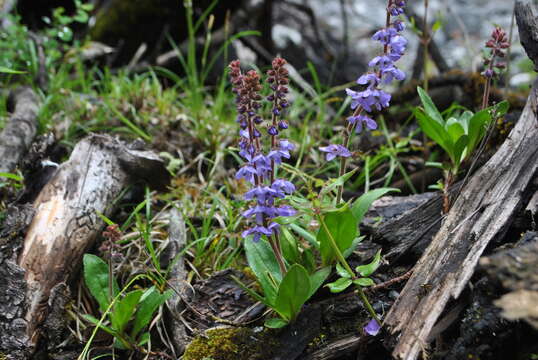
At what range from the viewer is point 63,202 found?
2910 millimetres

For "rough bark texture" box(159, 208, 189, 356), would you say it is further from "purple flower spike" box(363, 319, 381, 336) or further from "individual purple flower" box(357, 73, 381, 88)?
"individual purple flower" box(357, 73, 381, 88)

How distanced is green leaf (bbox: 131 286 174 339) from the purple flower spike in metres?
0.94

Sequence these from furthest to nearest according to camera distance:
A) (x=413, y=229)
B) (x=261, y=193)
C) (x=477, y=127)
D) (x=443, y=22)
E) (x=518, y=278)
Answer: (x=443, y=22) < (x=477, y=127) < (x=413, y=229) < (x=261, y=193) < (x=518, y=278)

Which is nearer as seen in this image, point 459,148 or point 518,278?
point 518,278

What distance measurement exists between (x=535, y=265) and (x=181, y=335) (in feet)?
5.37

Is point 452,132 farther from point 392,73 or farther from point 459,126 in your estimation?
point 392,73

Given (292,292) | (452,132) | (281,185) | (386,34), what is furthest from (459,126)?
(292,292)

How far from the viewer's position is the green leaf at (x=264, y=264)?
220cm

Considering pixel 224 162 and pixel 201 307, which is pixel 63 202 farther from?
pixel 224 162

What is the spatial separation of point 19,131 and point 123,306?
1.79 meters

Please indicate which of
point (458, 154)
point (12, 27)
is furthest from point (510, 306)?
point (12, 27)

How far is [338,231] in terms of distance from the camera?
2.25m

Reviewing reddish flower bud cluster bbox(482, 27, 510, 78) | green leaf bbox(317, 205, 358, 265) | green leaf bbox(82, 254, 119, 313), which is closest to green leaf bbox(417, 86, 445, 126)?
reddish flower bud cluster bbox(482, 27, 510, 78)

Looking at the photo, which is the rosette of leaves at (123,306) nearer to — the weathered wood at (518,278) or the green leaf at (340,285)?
the green leaf at (340,285)
